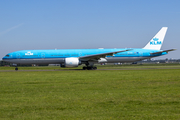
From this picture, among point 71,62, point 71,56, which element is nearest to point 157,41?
point 71,56

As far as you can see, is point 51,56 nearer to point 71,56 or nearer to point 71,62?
point 71,56

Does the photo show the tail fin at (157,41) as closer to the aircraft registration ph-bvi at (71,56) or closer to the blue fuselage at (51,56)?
the aircraft registration ph-bvi at (71,56)

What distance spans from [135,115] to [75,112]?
178 cm

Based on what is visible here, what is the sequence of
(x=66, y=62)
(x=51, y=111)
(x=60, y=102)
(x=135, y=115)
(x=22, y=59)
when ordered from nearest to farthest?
1. (x=135, y=115)
2. (x=51, y=111)
3. (x=60, y=102)
4. (x=66, y=62)
5. (x=22, y=59)

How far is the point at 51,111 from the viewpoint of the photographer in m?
6.70

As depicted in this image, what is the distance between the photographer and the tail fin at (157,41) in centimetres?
3916

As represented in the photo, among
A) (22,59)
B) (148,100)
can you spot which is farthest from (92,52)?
(148,100)

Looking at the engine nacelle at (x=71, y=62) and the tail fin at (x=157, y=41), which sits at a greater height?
the tail fin at (x=157, y=41)

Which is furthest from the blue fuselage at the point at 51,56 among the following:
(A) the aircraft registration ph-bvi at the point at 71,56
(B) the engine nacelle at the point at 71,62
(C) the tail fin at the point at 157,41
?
(C) the tail fin at the point at 157,41

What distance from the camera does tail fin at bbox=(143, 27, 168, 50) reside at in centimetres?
3916

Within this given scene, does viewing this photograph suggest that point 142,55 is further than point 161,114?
Yes

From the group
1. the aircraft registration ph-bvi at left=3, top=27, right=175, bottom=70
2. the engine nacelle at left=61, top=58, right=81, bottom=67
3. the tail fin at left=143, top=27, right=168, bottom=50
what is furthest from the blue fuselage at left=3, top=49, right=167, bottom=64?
the tail fin at left=143, top=27, right=168, bottom=50

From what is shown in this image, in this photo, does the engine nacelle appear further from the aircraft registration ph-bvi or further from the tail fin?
the tail fin

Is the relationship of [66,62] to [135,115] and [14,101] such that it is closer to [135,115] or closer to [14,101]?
[14,101]
